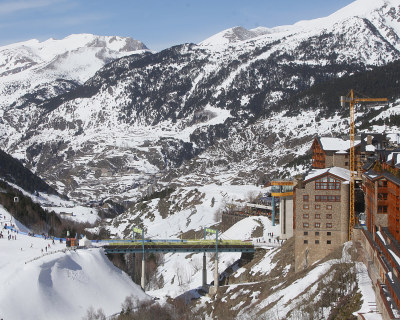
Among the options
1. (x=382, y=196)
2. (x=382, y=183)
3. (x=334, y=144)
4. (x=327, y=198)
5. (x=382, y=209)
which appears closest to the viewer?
(x=382, y=183)

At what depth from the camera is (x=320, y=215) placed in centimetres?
10200

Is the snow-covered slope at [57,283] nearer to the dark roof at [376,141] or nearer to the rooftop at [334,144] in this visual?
the rooftop at [334,144]

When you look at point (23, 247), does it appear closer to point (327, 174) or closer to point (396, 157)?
point (327, 174)

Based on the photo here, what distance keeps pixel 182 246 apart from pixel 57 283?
30333mm

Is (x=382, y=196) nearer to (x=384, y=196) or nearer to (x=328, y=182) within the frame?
(x=384, y=196)

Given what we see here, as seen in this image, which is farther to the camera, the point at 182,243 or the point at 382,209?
the point at 182,243

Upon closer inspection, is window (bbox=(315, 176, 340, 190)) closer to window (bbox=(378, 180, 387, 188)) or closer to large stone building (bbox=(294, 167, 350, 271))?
large stone building (bbox=(294, 167, 350, 271))

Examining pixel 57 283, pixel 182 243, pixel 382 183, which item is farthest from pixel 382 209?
pixel 182 243

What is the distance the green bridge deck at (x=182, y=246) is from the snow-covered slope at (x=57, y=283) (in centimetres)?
680

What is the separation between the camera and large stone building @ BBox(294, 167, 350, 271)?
101m

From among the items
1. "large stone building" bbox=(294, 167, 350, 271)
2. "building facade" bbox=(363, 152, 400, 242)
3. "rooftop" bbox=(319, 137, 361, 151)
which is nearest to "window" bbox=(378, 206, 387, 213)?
"building facade" bbox=(363, 152, 400, 242)

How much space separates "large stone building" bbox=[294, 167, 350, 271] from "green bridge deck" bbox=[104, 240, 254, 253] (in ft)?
72.5

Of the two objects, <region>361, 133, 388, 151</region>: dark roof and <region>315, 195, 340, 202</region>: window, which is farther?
<region>361, 133, 388, 151</region>: dark roof

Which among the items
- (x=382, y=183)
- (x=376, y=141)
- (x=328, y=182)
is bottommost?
(x=328, y=182)
